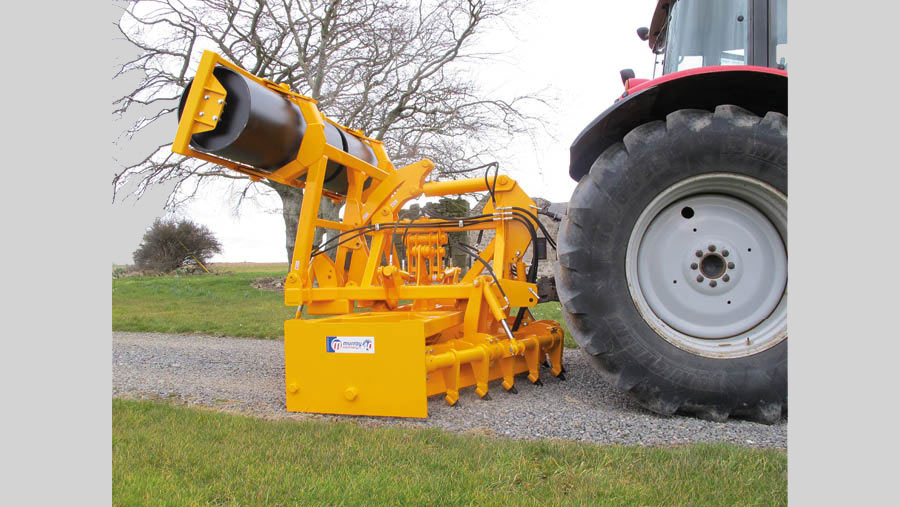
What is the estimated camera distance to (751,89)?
124 inches

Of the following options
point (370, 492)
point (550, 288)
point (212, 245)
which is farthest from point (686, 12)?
point (212, 245)

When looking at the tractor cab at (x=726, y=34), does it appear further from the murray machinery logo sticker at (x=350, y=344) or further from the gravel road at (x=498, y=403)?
the murray machinery logo sticker at (x=350, y=344)

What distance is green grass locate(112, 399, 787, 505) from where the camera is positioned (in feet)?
6.68

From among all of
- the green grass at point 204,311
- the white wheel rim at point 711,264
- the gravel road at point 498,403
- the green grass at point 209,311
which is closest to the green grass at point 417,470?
the gravel road at point 498,403

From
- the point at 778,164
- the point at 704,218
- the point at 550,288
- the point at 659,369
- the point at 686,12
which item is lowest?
the point at 659,369

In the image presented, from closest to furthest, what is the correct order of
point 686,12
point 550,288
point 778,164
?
point 778,164, point 686,12, point 550,288

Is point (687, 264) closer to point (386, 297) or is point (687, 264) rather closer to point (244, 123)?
point (386, 297)

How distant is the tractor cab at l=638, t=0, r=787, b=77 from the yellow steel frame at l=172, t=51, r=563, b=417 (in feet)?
5.08

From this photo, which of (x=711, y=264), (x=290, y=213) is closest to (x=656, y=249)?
(x=711, y=264)

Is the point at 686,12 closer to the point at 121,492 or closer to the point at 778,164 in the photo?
the point at 778,164

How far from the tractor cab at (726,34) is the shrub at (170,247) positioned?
30.0 meters

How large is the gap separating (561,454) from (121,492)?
68.3 inches

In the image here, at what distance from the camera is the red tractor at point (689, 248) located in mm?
2971

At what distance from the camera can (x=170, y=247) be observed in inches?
1213
